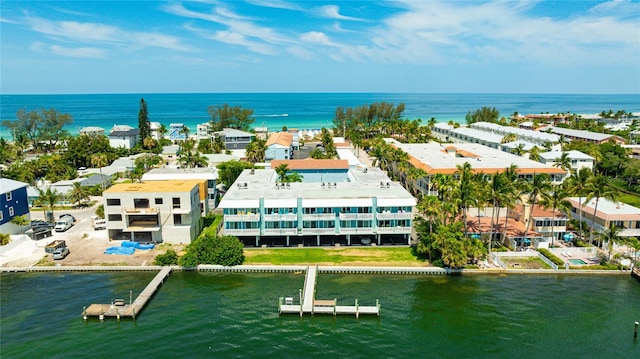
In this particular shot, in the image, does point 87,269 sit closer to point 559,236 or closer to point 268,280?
point 268,280

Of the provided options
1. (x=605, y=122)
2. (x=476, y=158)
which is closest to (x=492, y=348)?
(x=476, y=158)

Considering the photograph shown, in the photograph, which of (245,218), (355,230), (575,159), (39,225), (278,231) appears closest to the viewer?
(245,218)

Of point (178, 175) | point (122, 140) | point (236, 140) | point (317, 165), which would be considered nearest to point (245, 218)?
point (178, 175)

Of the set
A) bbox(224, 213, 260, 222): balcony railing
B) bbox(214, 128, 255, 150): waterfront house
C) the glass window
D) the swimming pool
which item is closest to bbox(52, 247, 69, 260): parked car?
the glass window

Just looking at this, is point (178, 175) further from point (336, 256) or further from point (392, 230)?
point (392, 230)

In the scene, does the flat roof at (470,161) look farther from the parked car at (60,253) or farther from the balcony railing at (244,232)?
the parked car at (60,253)

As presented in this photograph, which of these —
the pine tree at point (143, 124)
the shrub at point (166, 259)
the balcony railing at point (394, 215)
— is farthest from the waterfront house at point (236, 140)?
the balcony railing at point (394, 215)

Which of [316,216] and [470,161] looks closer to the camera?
[316,216]
